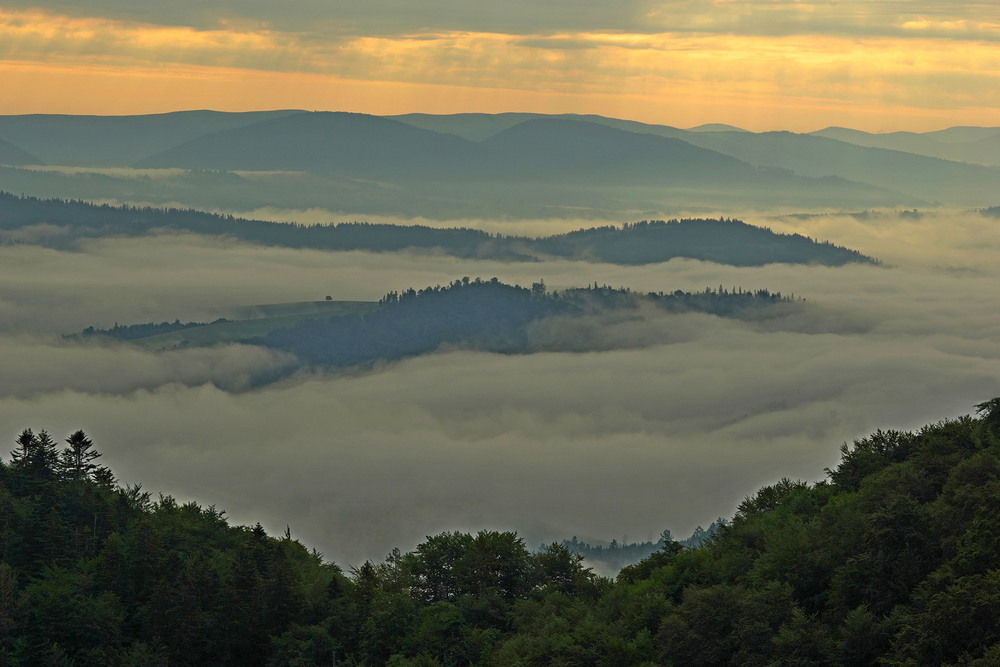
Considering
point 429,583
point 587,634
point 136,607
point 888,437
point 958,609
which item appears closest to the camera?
point 958,609

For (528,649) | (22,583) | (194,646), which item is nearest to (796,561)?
(528,649)

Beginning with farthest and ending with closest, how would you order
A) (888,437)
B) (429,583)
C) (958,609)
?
(888,437), (429,583), (958,609)

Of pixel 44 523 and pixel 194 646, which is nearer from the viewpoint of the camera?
pixel 194 646

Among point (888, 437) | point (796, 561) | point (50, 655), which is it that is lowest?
point (50, 655)

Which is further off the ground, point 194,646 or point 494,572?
point 494,572

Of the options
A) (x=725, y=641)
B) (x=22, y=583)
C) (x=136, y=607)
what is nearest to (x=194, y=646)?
(x=136, y=607)

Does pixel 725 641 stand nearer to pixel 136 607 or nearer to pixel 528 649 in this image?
pixel 528 649
